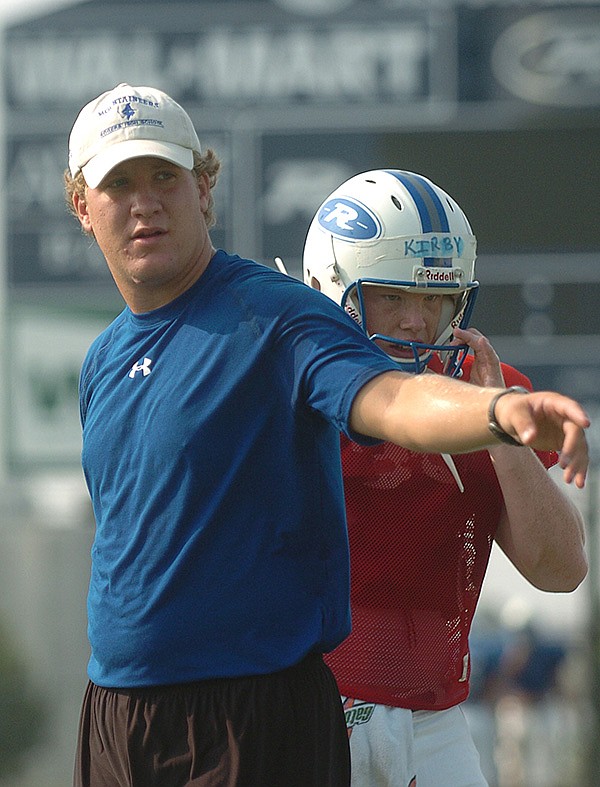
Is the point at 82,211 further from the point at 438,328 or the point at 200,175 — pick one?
the point at 438,328

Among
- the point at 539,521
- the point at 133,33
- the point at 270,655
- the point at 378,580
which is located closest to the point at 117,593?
the point at 270,655

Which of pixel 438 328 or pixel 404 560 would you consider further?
pixel 438 328

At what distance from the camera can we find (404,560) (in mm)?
3436

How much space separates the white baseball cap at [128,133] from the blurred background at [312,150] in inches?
336

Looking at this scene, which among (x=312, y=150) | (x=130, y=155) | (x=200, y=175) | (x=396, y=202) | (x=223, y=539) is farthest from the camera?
(x=312, y=150)

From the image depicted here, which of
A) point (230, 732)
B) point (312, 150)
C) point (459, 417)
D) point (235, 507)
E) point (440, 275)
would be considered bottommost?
point (230, 732)

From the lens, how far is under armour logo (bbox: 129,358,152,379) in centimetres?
297

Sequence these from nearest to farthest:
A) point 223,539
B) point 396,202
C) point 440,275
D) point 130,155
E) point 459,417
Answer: point 459,417 → point 223,539 → point 130,155 → point 440,275 → point 396,202

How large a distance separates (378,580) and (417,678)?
23cm

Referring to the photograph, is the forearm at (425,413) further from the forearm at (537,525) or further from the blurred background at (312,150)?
the blurred background at (312,150)

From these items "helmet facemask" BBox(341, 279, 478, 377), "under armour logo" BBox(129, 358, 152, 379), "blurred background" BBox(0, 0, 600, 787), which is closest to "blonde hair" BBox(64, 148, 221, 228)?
"under armour logo" BBox(129, 358, 152, 379)

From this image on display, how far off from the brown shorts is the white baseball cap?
3.08ft

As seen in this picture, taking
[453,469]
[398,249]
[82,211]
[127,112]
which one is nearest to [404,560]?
[453,469]

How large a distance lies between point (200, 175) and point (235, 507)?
707mm
